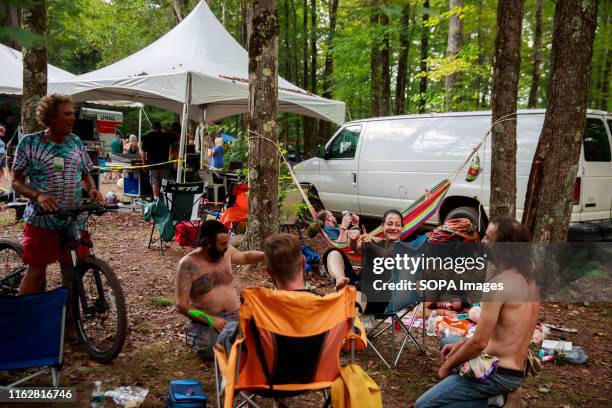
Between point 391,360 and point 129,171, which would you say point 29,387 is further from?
point 129,171

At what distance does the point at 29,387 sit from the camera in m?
3.12

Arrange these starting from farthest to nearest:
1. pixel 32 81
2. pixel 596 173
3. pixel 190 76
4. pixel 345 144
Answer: pixel 345 144 < pixel 190 76 < pixel 32 81 < pixel 596 173

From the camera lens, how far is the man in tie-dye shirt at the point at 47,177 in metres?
3.51

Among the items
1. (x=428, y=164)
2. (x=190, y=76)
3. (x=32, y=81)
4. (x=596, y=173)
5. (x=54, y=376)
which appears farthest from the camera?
(x=190, y=76)

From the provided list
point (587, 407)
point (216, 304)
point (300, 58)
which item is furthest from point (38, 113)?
point (300, 58)

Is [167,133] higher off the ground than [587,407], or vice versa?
[167,133]

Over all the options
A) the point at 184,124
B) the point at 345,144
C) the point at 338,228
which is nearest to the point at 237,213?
the point at 338,228

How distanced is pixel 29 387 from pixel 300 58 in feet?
73.4

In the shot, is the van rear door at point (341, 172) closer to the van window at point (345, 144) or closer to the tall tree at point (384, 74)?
the van window at point (345, 144)

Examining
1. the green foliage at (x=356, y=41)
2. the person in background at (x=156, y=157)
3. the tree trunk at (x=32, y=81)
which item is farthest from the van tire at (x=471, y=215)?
the tree trunk at (x=32, y=81)

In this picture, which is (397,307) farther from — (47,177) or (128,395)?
(47,177)

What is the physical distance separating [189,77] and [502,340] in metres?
7.35

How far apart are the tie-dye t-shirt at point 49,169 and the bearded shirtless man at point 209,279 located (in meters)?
0.96

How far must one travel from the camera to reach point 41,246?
3.59 metres
